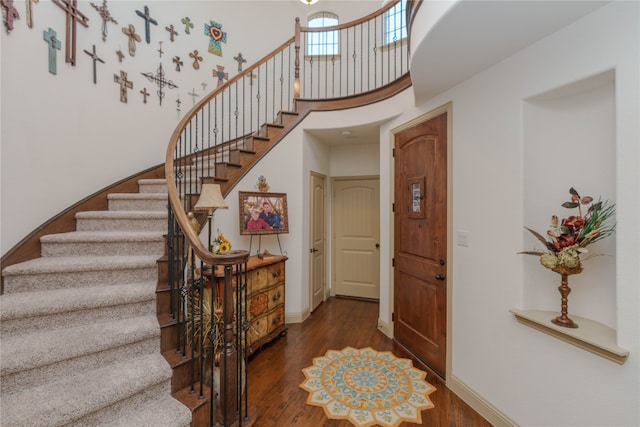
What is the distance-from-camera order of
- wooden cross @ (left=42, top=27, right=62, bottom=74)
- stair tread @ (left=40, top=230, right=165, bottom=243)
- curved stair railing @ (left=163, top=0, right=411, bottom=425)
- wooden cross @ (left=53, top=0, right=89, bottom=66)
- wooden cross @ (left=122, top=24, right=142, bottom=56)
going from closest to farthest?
curved stair railing @ (left=163, top=0, right=411, bottom=425) < stair tread @ (left=40, top=230, right=165, bottom=243) < wooden cross @ (left=42, top=27, right=62, bottom=74) < wooden cross @ (left=53, top=0, right=89, bottom=66) < wooden cross @ (left=122, top=24, right=142, bottom=56)

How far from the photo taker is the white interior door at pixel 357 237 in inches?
169

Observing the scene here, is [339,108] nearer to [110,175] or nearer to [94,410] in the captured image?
[110,175]

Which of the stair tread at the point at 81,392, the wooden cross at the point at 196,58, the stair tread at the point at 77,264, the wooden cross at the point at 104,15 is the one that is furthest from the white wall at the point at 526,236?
the wooden cross at the point at 104,15

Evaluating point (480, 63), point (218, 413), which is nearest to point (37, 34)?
point (218, 413)

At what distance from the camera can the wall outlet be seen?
6.77ft

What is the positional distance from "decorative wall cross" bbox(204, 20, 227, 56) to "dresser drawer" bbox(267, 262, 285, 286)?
332cm

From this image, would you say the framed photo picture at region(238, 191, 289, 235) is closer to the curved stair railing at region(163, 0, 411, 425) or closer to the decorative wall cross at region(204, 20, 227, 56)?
the curved stair railing at region(163, 0, 411, 425)

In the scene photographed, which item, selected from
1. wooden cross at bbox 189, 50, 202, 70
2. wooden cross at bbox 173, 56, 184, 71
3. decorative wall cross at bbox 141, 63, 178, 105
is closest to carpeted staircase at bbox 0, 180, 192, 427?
decorative wall cross at bbox 141, 63, 178, 105

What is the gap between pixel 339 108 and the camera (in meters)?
3.37

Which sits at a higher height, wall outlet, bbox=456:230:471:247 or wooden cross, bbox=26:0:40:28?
wooden cross, bbox=26:0:40:28

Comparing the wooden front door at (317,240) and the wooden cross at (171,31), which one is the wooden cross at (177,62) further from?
the wooden front door at (317,240)

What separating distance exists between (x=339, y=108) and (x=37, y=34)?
Result: 2801mm

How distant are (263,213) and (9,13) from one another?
244cm

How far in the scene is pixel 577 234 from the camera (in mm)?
1409
